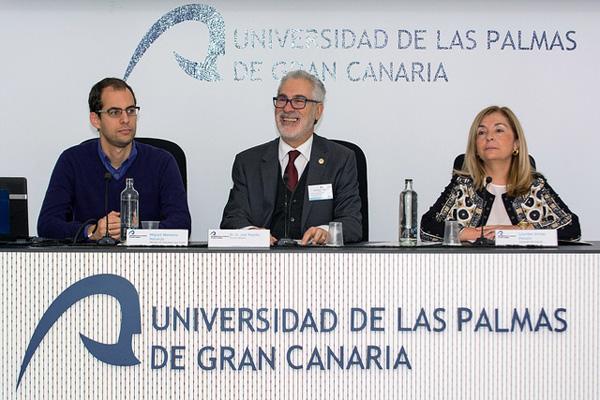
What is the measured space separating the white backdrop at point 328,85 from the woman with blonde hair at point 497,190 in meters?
1.05

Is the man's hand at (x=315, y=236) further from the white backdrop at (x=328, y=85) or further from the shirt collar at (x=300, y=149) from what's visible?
the white backdrop at (x=328, y=85)

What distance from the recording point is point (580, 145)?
5.16 meters

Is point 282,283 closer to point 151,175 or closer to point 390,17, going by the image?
point 151,175

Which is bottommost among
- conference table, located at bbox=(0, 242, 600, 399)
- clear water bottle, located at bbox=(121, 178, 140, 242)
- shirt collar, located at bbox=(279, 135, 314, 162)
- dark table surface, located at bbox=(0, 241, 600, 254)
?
conference table, located at bbox=(0, 242, 600, 399)

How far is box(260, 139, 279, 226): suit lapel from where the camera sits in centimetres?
412

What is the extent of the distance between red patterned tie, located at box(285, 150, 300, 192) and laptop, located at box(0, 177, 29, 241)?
1.21m

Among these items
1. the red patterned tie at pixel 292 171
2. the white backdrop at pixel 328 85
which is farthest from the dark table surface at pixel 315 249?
the white backdrop at pixel 328 85

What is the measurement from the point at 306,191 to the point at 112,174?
35.4 inches

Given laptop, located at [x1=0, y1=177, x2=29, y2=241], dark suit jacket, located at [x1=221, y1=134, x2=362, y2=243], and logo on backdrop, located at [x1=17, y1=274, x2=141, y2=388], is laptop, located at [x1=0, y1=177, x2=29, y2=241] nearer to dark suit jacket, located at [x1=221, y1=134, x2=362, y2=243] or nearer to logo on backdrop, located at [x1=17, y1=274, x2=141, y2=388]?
logo on backdrop, located at [x1=17, y1=274, x2=141, y2=388]

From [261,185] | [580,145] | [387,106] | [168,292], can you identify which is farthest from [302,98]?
[580,145]

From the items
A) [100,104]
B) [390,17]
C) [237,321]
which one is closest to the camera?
[237,321]

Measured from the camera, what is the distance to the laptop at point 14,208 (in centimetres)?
342

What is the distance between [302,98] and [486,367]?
5.42ft

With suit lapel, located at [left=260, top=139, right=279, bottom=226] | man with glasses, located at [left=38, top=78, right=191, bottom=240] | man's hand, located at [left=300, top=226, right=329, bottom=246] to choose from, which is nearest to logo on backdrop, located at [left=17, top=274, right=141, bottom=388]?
man's hand, located at [left=300, top=226, right=329, bottom=246]
